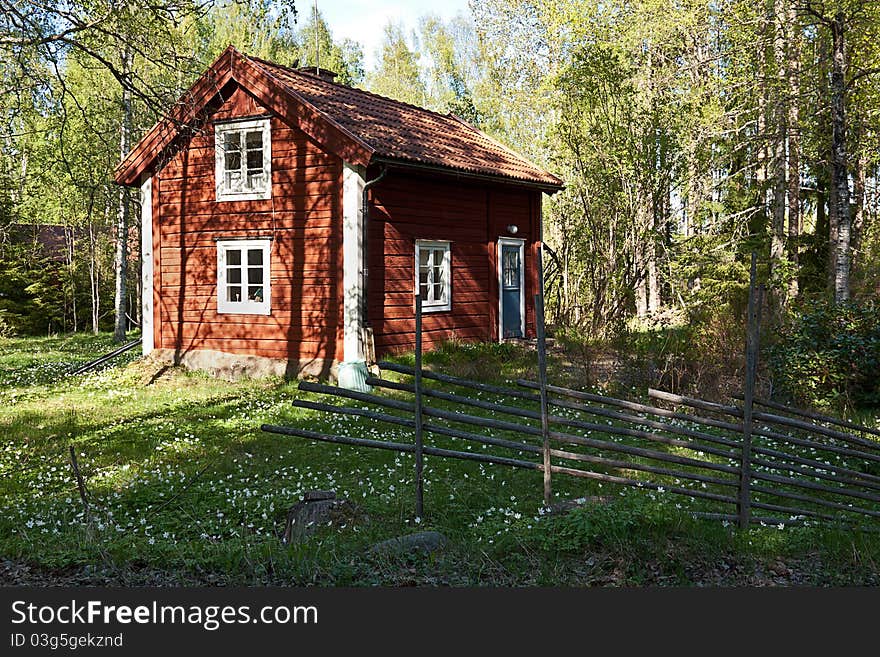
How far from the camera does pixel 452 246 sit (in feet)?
62.0

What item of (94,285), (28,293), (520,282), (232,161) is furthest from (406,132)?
(28,293)

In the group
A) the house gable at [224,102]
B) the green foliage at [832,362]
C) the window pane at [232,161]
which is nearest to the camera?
the green foliage at [832,362]

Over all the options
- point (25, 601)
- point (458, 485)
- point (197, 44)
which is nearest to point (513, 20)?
point (197, 44)

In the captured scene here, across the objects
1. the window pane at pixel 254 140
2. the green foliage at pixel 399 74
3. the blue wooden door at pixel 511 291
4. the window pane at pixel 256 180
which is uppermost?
the green foliage at pixel 399 74

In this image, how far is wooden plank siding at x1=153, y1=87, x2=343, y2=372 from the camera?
16.8m

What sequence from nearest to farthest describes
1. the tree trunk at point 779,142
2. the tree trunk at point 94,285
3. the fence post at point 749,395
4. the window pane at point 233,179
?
the fence post at point 749,395, the window pane at point 233,179, the tree trunk at point 779,142, the tree trunk at point 94,285

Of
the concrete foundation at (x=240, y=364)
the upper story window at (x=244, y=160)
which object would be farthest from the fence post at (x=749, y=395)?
the upper story window at (x=244, y=160)

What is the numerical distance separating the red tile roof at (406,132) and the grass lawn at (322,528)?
6.48 meters

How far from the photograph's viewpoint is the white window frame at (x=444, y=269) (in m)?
17.9

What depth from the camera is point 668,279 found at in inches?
955

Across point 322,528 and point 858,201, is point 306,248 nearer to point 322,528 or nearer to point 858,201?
point 322,528

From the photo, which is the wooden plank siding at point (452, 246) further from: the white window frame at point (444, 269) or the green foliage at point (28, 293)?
the green foliage at point (28, 293)

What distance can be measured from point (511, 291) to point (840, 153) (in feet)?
25.6

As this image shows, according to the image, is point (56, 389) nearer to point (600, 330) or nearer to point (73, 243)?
point (600, 330)
